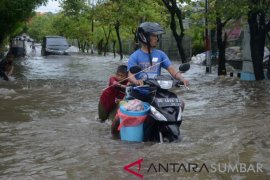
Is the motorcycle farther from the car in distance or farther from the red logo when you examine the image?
the car in distance

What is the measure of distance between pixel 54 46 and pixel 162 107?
1326 inches

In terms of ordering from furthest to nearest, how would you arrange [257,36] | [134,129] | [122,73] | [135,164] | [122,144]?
[257,36]
[122,73]
[122,144]
[134,129]
[135,164]

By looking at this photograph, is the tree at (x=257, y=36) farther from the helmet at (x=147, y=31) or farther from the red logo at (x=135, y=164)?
the red logo at (x=135, y=164)

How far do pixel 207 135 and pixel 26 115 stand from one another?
13.6 feet

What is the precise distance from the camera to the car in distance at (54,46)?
1522 inches

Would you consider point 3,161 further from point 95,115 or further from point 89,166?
point 95,115

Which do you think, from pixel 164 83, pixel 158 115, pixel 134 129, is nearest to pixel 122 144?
pixel 134 129

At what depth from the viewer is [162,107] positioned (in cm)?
602

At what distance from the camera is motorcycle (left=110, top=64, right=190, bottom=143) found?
599 centimetres

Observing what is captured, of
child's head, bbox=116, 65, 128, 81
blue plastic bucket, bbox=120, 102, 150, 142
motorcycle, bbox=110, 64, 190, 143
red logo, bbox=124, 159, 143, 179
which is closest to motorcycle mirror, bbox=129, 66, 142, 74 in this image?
motorcycle, bbox=110, 64, 190, 143

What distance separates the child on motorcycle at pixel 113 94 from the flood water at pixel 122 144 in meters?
0.27

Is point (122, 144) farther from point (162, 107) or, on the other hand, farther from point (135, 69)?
point (135, 69)

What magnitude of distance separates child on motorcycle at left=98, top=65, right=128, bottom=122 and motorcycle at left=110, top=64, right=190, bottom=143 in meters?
1.33

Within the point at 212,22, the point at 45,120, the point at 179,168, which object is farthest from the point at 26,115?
the point at 212,22
